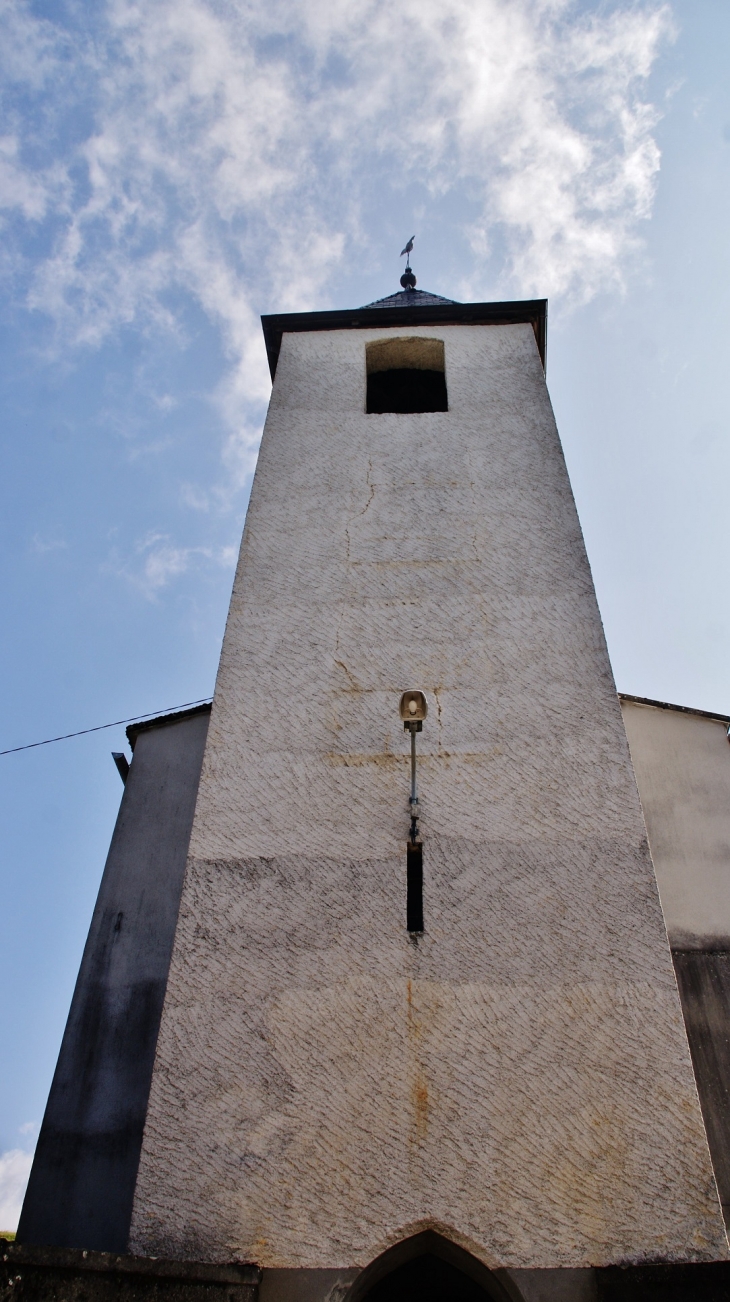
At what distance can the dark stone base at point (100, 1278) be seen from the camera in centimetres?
309

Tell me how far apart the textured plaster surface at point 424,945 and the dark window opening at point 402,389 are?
3278 millimetres

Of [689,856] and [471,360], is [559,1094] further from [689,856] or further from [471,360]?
[471,360]

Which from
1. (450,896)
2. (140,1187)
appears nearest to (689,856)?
(450,896)

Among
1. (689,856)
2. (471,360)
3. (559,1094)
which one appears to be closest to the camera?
(559,1094)

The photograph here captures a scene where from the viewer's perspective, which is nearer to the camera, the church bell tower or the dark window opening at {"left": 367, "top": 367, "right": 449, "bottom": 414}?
the church bell tower

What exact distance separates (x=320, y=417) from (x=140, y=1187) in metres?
6.24

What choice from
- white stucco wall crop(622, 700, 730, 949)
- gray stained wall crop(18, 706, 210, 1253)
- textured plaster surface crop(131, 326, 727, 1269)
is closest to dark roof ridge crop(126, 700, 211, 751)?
gray stained wall crop(18, 706, 210, 1253)

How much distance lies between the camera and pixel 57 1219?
5246 mm

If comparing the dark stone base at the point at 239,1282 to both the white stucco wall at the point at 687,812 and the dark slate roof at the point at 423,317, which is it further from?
the dark slate roof at the point at 423,317

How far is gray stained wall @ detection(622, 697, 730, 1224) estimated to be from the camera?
17.4ft

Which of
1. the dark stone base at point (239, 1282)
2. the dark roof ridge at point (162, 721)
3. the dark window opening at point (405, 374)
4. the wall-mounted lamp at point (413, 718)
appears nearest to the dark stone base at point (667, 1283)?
the dark stone base at point (239, 1282)

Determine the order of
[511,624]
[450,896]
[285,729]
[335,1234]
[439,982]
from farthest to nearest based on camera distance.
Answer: [511,624] → [285,729] → [450,896] → [439,982] → [335,1234]

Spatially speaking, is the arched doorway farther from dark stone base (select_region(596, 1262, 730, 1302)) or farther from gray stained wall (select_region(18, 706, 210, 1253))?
gray stained wall (select_region(18, 706, 210, 1253))

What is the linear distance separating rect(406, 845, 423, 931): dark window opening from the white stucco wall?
2.47 metres
